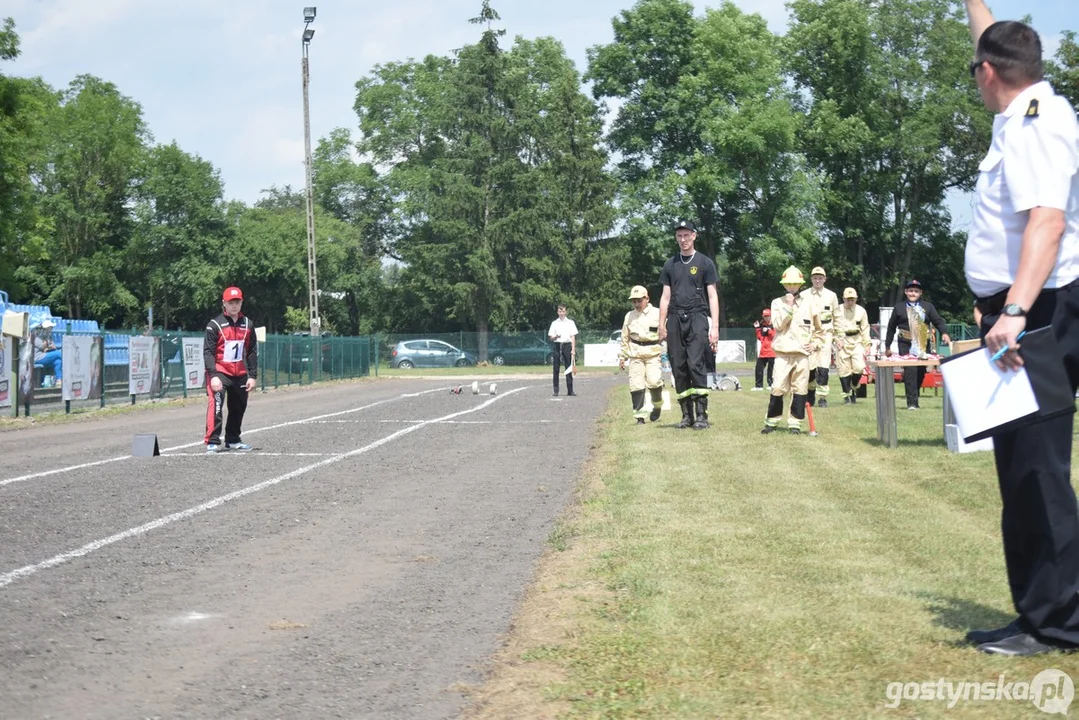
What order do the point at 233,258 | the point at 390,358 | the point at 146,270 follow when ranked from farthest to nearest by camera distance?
1. the point at 146,270
2. the point at 233,258
3. the point at 390,358

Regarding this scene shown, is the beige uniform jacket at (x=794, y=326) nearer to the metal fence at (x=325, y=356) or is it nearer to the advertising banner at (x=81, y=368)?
the metal fence at (x=325, y=356)

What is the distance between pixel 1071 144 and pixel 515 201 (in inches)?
2621

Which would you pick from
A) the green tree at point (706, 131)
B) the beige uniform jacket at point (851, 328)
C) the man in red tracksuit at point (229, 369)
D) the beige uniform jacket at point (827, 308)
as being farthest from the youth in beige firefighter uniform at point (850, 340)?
the green tree at point (706, 131)

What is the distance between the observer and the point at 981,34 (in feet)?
16.3

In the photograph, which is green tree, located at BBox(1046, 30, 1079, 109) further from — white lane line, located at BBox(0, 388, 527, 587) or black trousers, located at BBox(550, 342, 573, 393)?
white lane line, located at BBox(0, 388, 527, 587)

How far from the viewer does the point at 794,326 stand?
1515 centimetres

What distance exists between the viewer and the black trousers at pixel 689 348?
15242 millimetres

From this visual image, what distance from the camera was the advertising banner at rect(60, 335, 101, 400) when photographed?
24.5 metres

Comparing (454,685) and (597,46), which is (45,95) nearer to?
(597,46)

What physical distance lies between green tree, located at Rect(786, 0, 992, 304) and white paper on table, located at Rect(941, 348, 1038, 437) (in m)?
64.1

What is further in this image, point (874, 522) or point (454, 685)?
point (874, 522)

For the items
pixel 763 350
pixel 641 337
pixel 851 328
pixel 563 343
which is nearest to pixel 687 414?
pixel 641 337

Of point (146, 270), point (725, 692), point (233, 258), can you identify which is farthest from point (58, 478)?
point (146, 270)

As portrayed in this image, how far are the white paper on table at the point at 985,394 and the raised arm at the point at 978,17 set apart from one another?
4.42 feet
